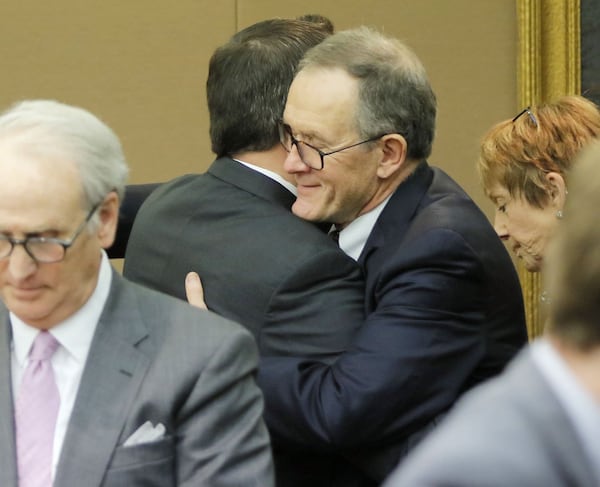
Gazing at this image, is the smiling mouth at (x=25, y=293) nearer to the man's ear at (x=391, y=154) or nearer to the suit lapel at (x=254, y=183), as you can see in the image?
the suit lapel at (x=254, y=183)

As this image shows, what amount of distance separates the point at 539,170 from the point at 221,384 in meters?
1.27

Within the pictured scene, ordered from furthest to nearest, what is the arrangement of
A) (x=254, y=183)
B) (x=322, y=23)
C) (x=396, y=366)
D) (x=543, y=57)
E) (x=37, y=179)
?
1. (x=543, y=57)
2. (x=322, y=23)
3. (x=254, y=183)
4. (x=396, y=366)
5. (x=37, y=179)

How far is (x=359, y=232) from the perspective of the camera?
108 inches

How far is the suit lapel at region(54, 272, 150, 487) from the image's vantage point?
2.12 meters

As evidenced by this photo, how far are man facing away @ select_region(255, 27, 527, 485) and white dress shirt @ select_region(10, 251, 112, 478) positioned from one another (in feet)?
1.53

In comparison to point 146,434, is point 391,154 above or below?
above

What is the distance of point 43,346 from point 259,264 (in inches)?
21.5

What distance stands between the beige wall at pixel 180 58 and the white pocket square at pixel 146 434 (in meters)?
2.87

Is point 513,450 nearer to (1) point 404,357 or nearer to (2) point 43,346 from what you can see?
(2) point 43,346

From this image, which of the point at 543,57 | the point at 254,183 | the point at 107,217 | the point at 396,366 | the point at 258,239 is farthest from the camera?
the point at 543,57

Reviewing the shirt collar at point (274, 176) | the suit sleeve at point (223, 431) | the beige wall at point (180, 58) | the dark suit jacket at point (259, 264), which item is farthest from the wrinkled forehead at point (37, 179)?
the beige wall at point (180, 58)

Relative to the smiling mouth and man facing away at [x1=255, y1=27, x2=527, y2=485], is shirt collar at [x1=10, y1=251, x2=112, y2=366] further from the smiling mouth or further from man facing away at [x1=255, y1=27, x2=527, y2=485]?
man facing away at [x1=255, y1=27, x2=527, y2=485]

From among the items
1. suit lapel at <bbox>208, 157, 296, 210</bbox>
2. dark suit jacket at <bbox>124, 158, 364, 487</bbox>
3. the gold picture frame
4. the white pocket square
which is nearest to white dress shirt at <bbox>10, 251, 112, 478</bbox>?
the white pocket square

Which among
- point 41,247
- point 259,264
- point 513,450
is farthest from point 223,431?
point 513,450
